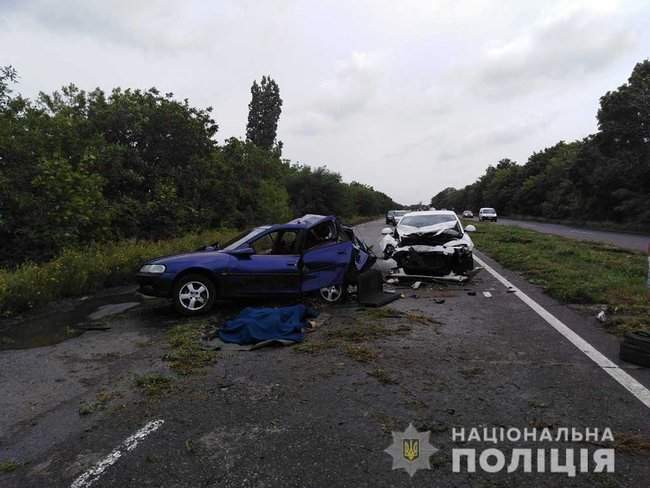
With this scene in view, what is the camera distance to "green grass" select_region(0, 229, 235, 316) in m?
7.88

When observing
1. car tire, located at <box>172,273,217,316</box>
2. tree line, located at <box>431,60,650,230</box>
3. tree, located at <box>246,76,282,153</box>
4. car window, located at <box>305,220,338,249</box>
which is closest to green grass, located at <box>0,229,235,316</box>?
car tire, located at <box>172,273,217,316</box>

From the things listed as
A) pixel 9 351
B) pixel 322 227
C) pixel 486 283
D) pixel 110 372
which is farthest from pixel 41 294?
pixel 486 283

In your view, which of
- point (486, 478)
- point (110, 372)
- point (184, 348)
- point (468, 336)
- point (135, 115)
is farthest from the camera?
point (135, 115)

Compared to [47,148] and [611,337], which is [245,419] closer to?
[611,337]

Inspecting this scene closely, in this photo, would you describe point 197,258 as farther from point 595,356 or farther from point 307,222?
point 595,356

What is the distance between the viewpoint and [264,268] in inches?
301

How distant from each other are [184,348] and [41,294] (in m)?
4.51

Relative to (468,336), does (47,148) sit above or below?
above

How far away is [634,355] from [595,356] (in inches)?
14.8

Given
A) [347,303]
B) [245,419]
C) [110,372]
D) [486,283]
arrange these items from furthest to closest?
[486,283]
[347,303]
[110,372]
[245,419]

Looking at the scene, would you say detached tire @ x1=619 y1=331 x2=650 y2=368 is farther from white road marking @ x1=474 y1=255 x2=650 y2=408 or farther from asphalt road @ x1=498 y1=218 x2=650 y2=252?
asphalt road @ x1=498 y1=218 x2=650 y2=252

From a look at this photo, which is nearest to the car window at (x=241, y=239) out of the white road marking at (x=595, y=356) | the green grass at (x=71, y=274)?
the green grass at (x=71, y=274)

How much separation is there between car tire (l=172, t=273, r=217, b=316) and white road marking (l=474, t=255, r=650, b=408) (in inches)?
201

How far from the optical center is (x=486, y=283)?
34.3 ft
